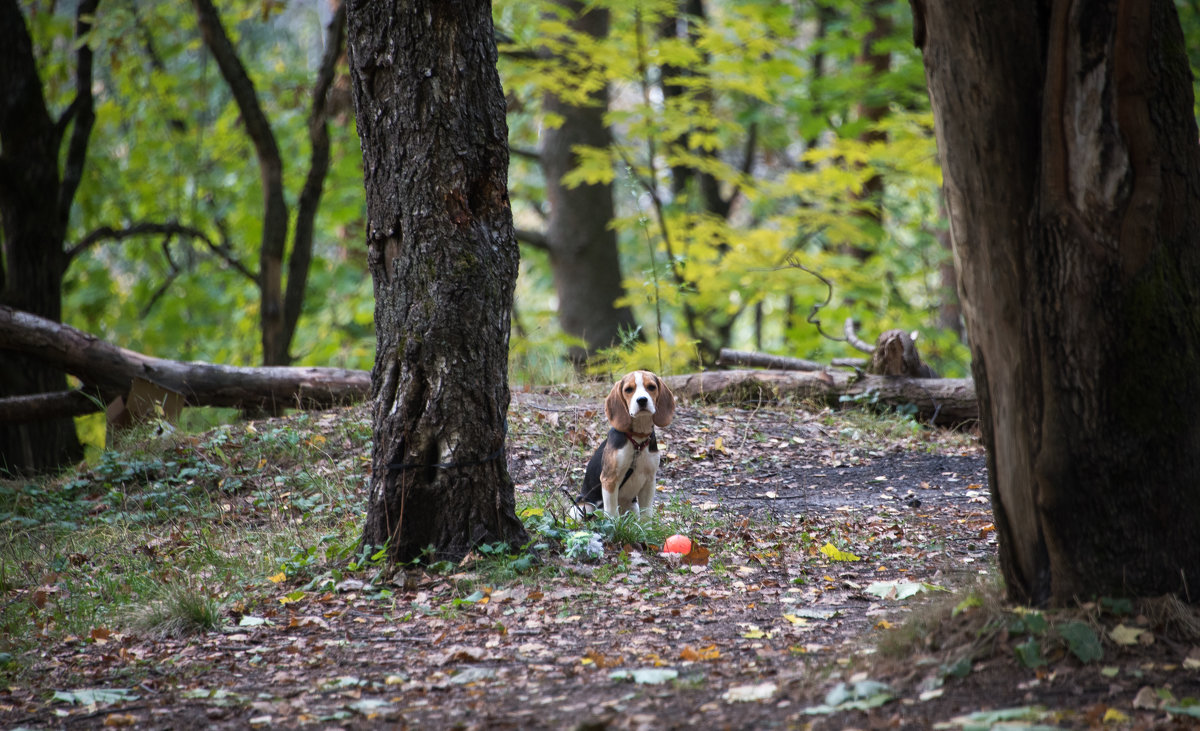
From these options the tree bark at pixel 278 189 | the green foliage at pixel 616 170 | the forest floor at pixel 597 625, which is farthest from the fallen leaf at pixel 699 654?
the tree bark at pixel 278 189

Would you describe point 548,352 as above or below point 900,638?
above

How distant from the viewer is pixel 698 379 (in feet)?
32.6

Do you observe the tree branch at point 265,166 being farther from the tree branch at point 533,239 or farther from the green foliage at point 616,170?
the tree branch at point 533,239

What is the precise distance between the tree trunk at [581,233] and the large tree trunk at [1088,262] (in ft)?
34.7

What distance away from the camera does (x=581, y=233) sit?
13953 mm

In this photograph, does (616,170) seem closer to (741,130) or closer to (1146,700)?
(741,130)

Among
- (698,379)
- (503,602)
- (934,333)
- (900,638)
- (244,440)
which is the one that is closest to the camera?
(900,638)

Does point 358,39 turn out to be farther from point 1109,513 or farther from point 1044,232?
point 1109,513

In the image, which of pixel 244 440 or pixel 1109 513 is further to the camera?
pixel 244 440

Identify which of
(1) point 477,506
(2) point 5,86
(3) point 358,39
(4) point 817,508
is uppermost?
(2) point 5,86

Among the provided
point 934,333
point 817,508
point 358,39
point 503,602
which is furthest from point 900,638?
point 934,333

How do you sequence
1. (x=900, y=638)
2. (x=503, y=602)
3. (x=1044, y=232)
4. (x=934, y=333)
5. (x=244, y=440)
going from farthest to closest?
(x=934, y=333)
(x=244, y=440)
(x=503, y=602)
(x=900, y=638)
(x=1044, y=232)

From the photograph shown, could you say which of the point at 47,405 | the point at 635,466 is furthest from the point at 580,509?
the point at 47,405

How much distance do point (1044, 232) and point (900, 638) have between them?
4.93 ft
